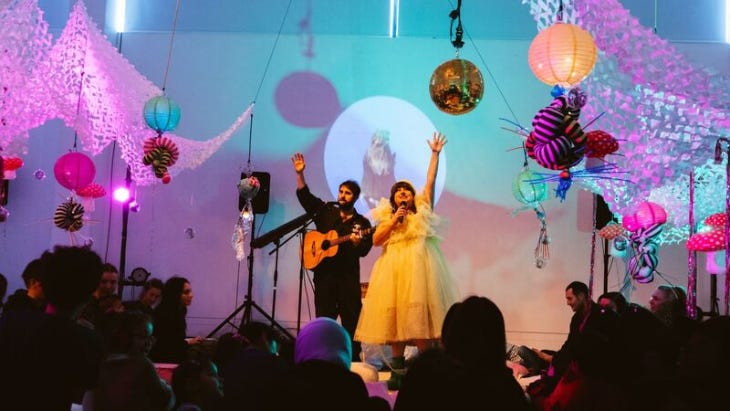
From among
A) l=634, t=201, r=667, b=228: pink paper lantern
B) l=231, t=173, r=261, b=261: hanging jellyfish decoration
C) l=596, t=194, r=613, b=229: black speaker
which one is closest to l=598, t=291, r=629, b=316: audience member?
l=634, t=201, r=667, b=228: pink paper lantern

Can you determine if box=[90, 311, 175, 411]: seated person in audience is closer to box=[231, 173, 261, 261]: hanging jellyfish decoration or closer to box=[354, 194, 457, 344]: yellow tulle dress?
box=[354, 194, 457, 344]: yellow tulle dress

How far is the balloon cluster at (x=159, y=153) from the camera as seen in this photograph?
7.77 m

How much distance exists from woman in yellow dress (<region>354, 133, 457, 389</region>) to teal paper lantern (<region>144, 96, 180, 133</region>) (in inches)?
112

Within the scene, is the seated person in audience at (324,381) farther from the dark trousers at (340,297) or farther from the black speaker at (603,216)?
the black speaker at (603,216)

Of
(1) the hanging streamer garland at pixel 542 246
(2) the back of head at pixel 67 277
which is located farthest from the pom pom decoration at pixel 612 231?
(2) the back of head at pixel 67 277

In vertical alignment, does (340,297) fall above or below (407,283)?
below

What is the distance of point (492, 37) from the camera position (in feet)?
31.4

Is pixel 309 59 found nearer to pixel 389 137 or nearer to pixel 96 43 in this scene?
pixel 389 137

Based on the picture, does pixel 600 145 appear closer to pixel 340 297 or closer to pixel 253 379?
pixel 340 297

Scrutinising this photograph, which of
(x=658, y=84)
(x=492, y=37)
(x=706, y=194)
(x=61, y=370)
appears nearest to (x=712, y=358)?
(x=61, y=370)

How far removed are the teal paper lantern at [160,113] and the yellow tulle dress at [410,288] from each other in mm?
2921

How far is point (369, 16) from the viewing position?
9.66m

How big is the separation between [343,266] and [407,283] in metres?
1.33

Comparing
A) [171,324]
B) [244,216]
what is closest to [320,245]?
[171,324]
